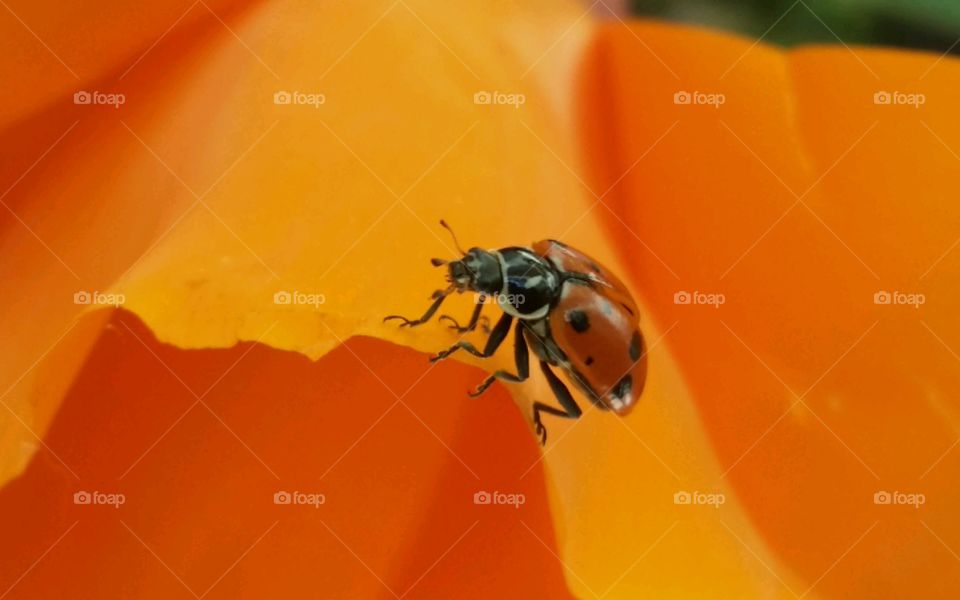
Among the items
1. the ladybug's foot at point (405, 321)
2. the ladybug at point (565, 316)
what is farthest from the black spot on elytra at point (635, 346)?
the ladybug's foot at point (405, 321)

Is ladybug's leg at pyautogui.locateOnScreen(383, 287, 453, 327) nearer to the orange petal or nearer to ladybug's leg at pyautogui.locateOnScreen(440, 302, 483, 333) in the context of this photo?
ladybug's leg at pyautogui.locateOnScreen(440, 302, 483, 333)

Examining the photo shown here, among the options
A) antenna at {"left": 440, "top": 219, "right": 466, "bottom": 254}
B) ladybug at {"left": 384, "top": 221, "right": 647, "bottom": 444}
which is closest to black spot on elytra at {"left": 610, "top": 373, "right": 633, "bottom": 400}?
ladybug at {"left": 384, "top": 221, "right": 647, "bottom": 444}

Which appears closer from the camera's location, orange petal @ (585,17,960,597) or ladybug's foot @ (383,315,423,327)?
ladybug's foot @ (383,315,423,327)

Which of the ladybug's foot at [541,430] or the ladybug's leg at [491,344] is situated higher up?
the ladybug's leg at [491,344]

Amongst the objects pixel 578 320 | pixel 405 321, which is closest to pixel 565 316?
pixel 578 320

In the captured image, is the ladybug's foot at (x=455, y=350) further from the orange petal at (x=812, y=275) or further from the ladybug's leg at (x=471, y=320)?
the orange petal at (x=812, y=275)

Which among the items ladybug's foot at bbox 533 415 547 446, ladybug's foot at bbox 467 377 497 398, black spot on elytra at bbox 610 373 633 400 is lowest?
ladybug's foot at bbox 533 415 547 446

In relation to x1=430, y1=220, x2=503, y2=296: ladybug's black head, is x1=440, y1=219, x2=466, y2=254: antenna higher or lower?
higher
